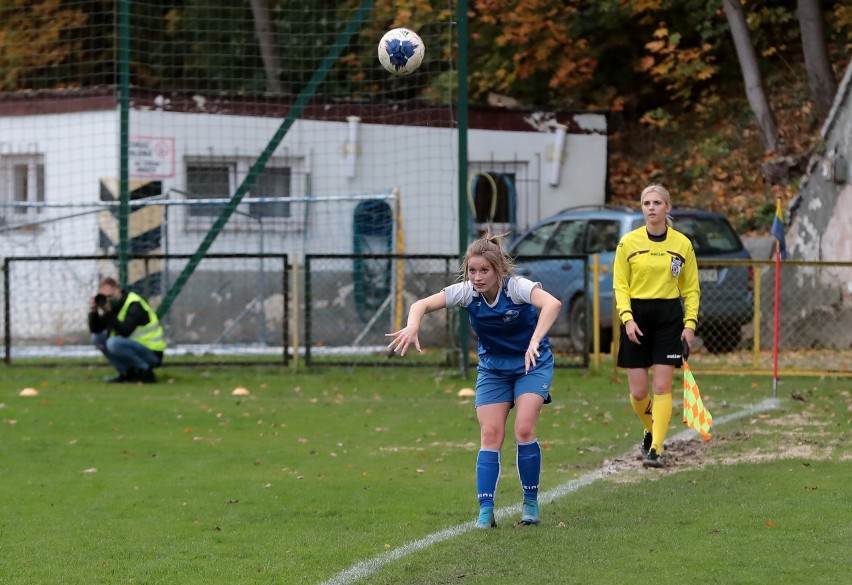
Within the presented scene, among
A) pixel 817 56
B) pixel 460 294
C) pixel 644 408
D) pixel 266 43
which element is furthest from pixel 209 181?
pixel 460 294

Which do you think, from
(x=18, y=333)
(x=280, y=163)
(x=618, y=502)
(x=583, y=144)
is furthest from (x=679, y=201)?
(x=618, y=502)

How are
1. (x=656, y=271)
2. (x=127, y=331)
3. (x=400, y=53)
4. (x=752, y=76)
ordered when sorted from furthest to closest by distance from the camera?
(x=752, y=76) < (x=127, y=331) < (x=400, y=53) < (x=656, y=271)

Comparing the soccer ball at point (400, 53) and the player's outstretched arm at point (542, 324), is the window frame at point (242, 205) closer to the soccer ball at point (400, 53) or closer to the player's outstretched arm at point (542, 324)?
the soccer ball at point (400, 53)

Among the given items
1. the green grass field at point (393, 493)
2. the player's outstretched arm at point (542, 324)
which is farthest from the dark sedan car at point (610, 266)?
the player's outstretched arm at point (542, 324)

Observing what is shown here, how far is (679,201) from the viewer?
24094 mm

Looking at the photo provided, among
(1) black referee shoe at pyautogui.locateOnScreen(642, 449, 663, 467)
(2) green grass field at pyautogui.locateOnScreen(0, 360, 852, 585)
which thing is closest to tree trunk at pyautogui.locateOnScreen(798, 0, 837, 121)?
(2) green grass field at pyautogui.locateOnScreen(0, 360, 852, 585)

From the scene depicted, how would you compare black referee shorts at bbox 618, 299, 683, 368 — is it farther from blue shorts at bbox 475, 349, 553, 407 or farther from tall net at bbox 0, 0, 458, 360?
tall net at bbox 0, 0, 458, 360

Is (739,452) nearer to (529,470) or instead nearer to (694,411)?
(694,411)

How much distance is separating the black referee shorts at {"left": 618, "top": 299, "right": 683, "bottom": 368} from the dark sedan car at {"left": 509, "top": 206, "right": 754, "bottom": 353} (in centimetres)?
643

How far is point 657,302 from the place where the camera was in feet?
31.9

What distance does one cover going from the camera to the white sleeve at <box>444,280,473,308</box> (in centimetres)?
740

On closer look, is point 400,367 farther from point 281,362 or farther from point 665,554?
point 665,554

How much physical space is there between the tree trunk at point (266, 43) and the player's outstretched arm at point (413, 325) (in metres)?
17.4

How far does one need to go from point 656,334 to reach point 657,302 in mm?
232
